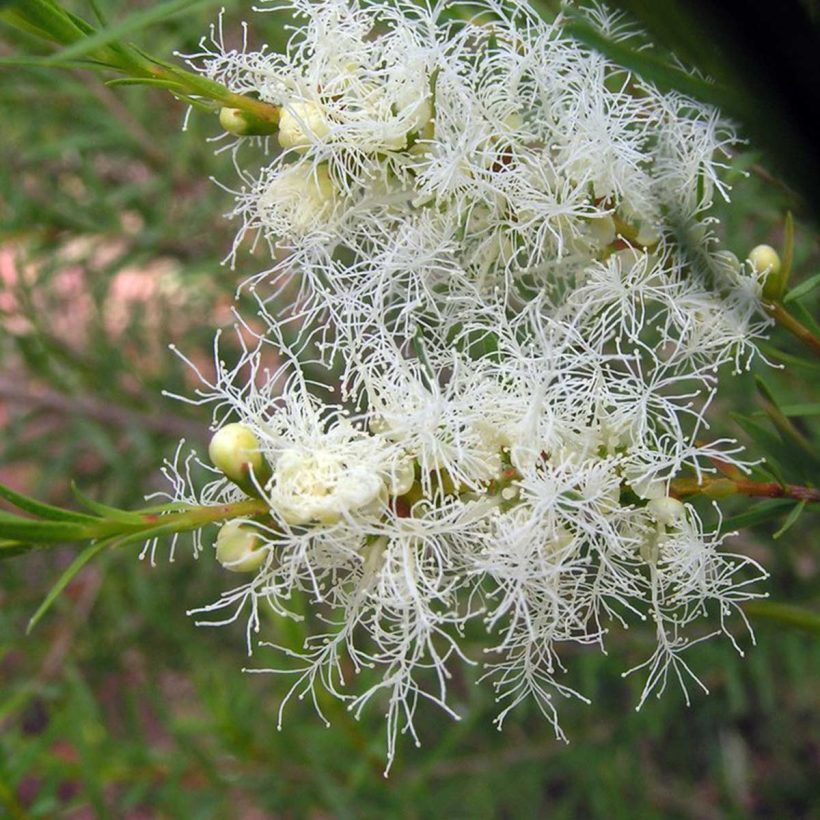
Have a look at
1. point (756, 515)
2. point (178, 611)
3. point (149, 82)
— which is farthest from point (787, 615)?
point (178, 611)

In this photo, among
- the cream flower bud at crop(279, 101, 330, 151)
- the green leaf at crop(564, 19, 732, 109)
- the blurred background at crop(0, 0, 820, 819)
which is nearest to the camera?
the green leaf at crop(564, 19, 732, 109)

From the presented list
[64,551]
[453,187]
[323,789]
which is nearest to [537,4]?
[453,187]

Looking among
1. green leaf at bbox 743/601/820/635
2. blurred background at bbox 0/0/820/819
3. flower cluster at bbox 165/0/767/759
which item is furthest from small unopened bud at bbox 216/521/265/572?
blurred background at bbox 0/0/820/819

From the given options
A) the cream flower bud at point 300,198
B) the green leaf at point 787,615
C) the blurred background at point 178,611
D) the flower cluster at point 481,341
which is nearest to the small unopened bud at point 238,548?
the flower cluster at point 481,341

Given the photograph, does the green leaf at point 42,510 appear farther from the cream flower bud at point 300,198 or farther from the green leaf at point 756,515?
the green leaf at point 756,515

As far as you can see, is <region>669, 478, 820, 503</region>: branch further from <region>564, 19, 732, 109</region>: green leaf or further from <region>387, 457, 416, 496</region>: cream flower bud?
<region>564, 19, 732, 109</region>: green leaf

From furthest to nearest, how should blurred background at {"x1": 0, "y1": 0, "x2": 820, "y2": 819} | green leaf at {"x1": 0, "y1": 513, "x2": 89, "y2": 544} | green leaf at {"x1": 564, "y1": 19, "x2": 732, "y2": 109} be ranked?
blurred background at {"x1": 0, "y1": 0, "x2": 820, "y2": 819} → green leaf at {"x1": 0, "y1": 513, "x2": 89, "y2": 544} → green leaf at {"x1": 564, "y1": 19, "x2": 732, "y2": 109}
